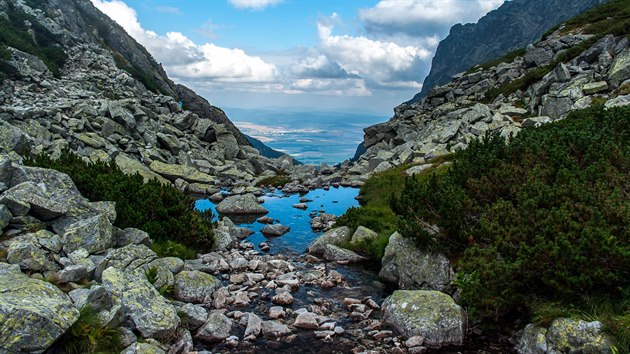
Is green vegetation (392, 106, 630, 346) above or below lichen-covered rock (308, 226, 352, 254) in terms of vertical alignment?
above

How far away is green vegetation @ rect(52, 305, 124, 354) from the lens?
8.80 metres

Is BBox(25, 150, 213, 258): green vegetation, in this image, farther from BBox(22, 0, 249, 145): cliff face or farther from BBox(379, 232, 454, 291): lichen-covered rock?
BBox(22, 0, 249, 145): cliff face

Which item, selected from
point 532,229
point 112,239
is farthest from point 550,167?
point 112,239

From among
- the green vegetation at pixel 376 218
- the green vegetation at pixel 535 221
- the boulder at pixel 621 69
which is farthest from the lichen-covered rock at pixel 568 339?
the boulder at pixel 621 69

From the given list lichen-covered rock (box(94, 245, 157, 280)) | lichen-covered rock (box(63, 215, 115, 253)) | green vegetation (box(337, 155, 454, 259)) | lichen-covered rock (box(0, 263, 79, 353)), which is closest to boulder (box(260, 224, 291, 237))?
green vegetation (box(337, 155, 454, 259))

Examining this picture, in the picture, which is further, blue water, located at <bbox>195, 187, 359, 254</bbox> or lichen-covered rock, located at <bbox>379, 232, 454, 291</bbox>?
blue water, located at <bbox>195, 187, 359, 254</bbox>

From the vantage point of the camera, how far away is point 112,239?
14.5m

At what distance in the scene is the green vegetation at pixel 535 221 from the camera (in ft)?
31.9

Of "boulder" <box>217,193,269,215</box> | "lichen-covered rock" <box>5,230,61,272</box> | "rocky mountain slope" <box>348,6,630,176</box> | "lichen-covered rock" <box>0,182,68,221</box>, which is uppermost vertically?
"rocky mountain slope" <box>348,6,630,176</box>

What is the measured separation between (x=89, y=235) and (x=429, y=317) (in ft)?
35.1

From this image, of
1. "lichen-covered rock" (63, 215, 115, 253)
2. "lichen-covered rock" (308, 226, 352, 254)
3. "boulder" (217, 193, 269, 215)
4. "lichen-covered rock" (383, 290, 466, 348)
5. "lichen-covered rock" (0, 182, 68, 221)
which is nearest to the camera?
"lichen-covered rock" (383, 290, 466, 348)

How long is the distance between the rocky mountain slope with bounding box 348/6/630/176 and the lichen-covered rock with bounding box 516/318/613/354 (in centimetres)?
1617

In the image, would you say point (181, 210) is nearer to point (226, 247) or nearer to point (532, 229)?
point (226, 247)

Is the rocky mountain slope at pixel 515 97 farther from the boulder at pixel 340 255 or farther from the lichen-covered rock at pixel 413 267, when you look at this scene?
the lichen-covered rock at pixel 413 267
